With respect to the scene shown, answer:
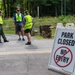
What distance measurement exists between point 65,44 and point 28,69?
1376mm

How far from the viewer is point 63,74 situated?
7.25 m

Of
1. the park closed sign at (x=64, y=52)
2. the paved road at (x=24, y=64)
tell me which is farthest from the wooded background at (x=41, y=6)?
the park closed sign at (x=64, y=52)

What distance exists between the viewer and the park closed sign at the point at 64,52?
7027 mm

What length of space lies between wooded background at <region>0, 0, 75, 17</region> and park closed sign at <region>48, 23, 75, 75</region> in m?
53.6

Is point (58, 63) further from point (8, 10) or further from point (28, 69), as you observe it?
point (8, 10)

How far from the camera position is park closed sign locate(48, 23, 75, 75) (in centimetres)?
703

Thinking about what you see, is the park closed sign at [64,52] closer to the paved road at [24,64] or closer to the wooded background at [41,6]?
the paved road at [24,64]

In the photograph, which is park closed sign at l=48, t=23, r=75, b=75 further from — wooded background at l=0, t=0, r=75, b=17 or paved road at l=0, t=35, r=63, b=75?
wooded background at l=0, t=0, r=75, b=17

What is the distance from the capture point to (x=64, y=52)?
7.14 m

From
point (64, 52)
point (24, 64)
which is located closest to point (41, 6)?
point (24, 64)

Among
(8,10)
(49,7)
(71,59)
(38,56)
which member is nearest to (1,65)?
(38,56)

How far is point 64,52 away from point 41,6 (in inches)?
2384

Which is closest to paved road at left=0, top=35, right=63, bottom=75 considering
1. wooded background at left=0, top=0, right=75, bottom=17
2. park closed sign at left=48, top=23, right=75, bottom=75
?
park closed sign at left=48, top=23, right=75, bottom=75

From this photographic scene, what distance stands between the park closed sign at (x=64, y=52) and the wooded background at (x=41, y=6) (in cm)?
5357
